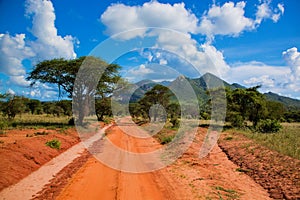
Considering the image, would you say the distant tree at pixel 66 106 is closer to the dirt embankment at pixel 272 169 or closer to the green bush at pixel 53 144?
the green bush at pixel 53 144

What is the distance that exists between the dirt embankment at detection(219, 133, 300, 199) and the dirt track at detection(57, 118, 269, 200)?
1.45ft

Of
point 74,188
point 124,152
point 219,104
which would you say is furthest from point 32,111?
point 74,188

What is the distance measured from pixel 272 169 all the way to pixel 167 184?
509cm

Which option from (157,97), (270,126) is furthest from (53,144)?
(157,97)

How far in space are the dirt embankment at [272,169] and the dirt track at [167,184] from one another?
17.4 inches

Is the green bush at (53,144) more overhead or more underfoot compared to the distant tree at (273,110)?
more underfoot

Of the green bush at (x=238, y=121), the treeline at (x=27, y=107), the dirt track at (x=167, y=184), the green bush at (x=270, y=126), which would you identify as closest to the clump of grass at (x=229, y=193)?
the dirt track at (x=167, y=184)

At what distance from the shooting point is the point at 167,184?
8938mm

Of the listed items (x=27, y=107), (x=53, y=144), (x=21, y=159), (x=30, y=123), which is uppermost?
(x=27, y=107)

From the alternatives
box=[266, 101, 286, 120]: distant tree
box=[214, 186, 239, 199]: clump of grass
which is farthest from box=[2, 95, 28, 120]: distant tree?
box=[266, 101, 286, 120]: distant tree

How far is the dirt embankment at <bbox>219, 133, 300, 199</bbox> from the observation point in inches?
326

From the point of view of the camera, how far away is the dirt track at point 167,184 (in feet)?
25.5

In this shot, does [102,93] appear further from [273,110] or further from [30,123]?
[273,110]

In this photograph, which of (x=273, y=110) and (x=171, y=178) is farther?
(x=273, y=110)
